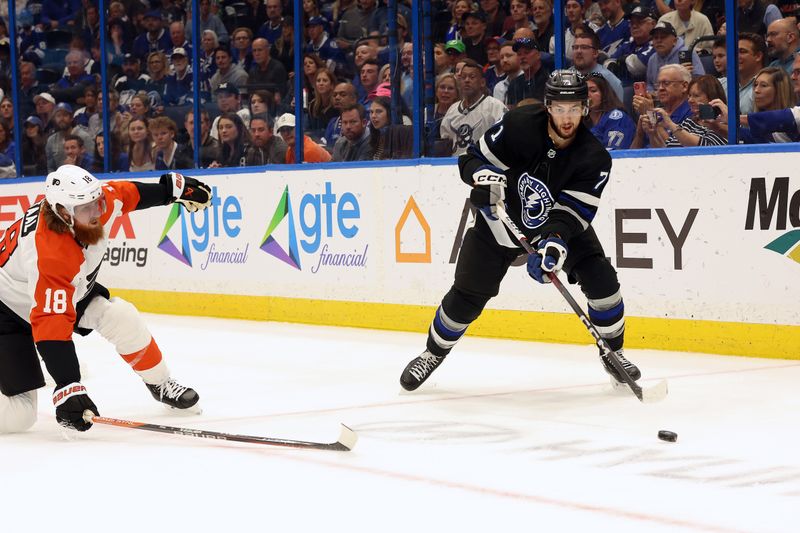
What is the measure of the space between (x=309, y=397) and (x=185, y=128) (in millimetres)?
4740

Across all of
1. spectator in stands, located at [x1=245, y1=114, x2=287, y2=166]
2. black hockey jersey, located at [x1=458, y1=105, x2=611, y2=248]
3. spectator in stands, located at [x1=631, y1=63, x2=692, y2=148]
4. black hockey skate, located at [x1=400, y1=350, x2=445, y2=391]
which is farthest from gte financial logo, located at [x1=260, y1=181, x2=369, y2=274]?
black hockey jersey, located at [x1=458, y1=105, x2=611, y2=248]

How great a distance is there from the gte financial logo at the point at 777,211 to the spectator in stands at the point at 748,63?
1.45ft

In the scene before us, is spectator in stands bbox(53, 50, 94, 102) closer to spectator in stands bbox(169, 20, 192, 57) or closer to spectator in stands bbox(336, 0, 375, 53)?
spectator in stands bbox(169, 20, 192, 57)

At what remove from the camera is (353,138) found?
24.7 feet

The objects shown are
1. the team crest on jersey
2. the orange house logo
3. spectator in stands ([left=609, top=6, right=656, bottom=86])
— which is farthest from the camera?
Answer: the orange house logo

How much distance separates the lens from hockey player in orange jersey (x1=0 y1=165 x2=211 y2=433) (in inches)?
141

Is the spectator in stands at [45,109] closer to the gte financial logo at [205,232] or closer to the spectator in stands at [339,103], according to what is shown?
the gte financial logo at [205,232]

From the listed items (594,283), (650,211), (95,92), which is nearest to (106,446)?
(594,283)

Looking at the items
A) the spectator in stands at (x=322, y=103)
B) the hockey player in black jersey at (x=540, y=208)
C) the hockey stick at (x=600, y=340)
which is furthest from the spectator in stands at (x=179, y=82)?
the hockey stick at (x=600, y=340)

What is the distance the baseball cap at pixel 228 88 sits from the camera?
28.2 feet

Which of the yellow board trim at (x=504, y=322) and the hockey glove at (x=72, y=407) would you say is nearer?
the hockey glove at (x=72, y=407)

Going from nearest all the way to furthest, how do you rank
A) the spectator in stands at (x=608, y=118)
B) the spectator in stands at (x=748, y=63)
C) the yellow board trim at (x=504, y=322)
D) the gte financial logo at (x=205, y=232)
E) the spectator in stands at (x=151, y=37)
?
the yellow board trim at (x=504, y=322) < the spectator in stands at (x=748, y=63) < the spectator in stands at (x=608, y=118) < the gte financial logo at (x=205, y=232) < the spectator in stands at (x=151, y=37)

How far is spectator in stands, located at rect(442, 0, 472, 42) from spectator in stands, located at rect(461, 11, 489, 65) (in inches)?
0.9

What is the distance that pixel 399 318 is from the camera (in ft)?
23.0
